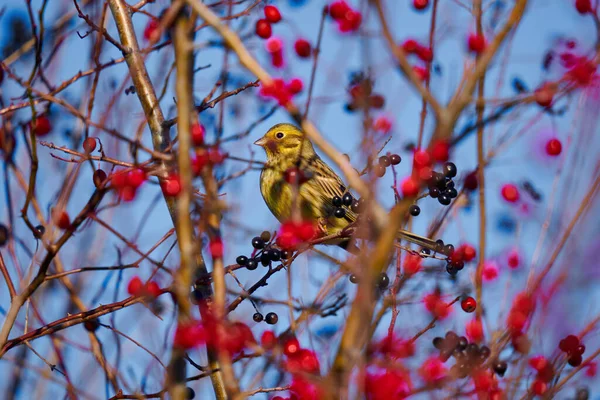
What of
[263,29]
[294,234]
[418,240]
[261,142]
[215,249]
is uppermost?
[261,142]

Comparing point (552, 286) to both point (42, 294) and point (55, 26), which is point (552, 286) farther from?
point (55, 26)

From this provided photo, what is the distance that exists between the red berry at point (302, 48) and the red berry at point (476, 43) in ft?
2.94

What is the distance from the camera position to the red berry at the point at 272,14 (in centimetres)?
477

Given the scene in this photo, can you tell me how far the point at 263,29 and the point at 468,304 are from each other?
203cm

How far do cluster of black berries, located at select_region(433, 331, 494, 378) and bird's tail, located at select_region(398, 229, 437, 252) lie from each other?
1481 mm

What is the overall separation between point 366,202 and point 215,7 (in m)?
3.05

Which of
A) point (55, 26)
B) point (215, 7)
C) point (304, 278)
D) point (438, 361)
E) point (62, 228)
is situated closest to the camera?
point (438, 361)

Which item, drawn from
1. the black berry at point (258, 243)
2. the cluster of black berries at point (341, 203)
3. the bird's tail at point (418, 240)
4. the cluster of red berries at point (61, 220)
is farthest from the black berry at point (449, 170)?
the cluster of red berries at point (61, 220)

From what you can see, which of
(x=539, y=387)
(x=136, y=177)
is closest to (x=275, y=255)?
(x=136, y=177)

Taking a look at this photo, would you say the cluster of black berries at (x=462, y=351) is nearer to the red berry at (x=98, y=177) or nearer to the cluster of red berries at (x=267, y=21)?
the red berry at (x=98, y=177)

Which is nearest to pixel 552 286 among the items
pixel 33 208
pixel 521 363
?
pixel 521 363

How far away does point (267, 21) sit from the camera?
4758 mm

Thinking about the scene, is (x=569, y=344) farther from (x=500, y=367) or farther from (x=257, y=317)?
(x=257, y=317)

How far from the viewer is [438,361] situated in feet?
11.0
